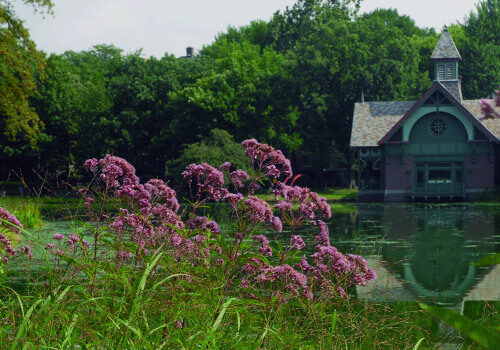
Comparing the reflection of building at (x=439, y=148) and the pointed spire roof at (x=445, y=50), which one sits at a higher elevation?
the pointed spire roof at (x=445, y=50)

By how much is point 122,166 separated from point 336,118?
42966mm

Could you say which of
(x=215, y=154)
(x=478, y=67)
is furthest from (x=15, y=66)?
(x=478, y=67)

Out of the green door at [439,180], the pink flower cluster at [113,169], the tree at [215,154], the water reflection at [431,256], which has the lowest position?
the water reflection at [431,256]

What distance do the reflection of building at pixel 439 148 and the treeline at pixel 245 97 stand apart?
4925mm

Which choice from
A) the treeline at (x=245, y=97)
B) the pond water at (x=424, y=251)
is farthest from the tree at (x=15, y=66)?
the treeline at (x=245, y=97)

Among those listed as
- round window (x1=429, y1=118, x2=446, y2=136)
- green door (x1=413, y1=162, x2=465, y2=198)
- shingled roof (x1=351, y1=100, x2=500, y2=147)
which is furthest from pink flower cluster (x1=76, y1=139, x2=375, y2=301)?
shingled roof (x1=351, y1=100, x2=500, y2=147)

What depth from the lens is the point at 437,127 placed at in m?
41.2

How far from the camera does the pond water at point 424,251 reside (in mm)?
9001

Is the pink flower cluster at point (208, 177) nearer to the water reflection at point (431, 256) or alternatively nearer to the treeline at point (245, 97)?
the water reflection at point (431, 256)

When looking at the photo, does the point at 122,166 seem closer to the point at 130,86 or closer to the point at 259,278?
the point at 259,278

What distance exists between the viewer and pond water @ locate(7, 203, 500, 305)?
9001 millimetres

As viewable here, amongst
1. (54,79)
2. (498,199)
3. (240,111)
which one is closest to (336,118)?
(240,111)

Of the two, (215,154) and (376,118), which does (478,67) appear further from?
(215,154)

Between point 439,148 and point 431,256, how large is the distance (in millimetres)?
28867
